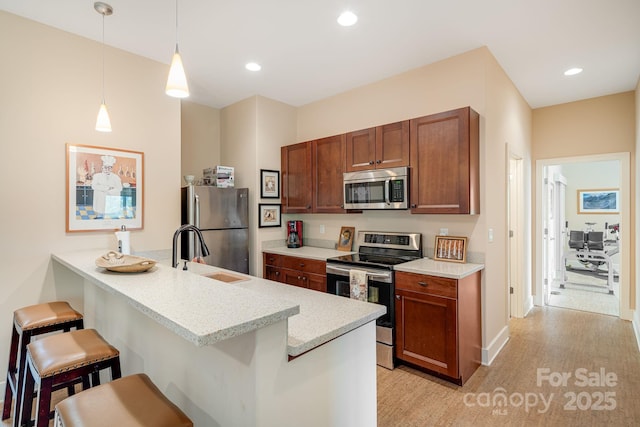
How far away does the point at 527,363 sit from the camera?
293 centimetres

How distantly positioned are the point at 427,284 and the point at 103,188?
2.92 m

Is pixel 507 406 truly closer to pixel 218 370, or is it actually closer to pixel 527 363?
pixel 527 363

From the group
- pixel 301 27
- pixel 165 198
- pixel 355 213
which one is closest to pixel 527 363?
pixel 355 213

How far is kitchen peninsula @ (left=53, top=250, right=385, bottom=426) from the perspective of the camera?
3.46 feet

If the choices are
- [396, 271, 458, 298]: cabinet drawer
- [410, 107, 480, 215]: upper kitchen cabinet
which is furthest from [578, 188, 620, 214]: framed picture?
[396, 271, 458, 298]: cabinet drawer

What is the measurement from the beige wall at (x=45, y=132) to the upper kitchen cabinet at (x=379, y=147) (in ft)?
7.05

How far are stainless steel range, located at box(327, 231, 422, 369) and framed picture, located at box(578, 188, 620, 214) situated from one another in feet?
22.6

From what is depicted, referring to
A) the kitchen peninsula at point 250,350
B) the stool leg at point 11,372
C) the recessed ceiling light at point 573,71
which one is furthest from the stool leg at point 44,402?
the recessed ceiling light at point 573,71

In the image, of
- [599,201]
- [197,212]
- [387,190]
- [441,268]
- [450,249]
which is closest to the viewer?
[441,268]

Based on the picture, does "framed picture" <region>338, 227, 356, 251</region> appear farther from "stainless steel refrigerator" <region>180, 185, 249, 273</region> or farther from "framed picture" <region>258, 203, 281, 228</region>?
"stainless steel refrigerator" <region>180, 185, 249, 273</region>

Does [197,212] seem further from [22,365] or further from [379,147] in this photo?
[379,147]

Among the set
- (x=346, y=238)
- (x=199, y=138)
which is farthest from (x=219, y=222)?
(x=346, y=238)

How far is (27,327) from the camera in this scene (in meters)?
1.90

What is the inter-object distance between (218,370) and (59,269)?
221 cm
